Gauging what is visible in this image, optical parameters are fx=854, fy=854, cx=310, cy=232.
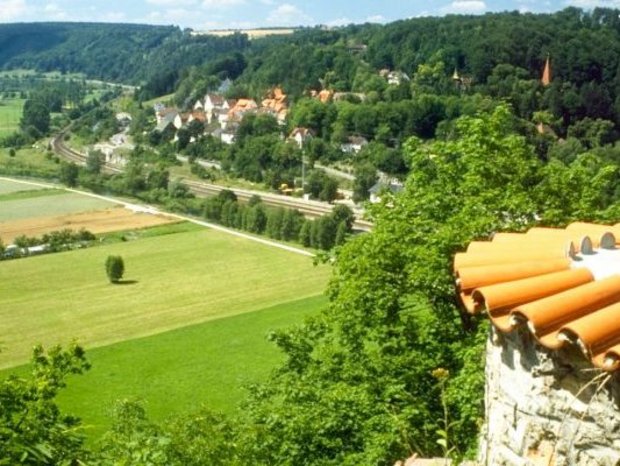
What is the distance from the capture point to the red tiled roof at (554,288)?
3.49 m

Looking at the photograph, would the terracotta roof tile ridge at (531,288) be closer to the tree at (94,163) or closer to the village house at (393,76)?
the tree at (94,163)

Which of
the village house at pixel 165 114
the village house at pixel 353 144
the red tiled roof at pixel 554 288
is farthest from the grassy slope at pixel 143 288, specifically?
the village house at pixel 165 114

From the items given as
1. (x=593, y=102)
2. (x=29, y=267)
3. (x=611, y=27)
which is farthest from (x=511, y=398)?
(x=611, y=27)

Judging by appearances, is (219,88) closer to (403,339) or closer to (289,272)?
(289,272)

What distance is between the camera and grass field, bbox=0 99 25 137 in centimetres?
12740

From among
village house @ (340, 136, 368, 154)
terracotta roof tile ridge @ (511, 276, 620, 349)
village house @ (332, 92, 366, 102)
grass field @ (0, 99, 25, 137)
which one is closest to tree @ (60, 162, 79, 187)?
village house @ (340, 136, 368, 154)

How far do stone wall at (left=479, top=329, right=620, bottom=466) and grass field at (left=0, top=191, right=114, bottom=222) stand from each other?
63963 millimetres

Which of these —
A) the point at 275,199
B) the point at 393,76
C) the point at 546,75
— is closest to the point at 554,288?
the point at 275,199

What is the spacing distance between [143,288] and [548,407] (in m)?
42.7

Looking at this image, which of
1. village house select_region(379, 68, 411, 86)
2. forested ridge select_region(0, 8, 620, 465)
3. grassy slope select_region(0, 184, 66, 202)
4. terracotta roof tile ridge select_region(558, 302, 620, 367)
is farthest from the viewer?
village house select_region(379, 68, 411, 86)

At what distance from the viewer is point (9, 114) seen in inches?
5822

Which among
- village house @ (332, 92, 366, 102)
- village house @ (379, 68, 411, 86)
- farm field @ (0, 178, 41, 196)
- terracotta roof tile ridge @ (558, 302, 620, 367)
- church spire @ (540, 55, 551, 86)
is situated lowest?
farm field @ (0, 178, 41, 196)

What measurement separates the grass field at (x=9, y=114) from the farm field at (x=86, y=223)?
6172cm

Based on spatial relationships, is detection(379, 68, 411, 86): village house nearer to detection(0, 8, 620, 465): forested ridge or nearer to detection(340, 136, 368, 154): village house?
detection(340, 136, 368, 154): village house
